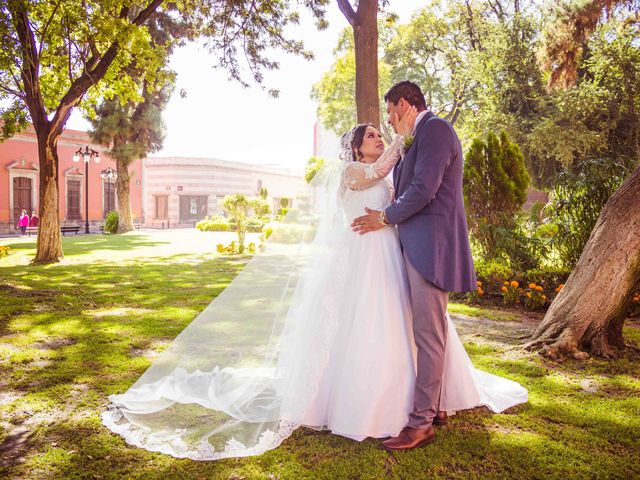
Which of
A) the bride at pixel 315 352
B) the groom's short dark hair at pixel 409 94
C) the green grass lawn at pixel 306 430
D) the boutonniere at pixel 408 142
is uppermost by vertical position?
the groom's short dark hair at pixel 409 94

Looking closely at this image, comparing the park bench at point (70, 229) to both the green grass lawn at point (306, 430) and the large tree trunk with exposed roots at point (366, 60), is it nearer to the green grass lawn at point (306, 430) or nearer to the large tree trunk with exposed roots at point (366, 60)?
the green grass lawn at point (306, 430)

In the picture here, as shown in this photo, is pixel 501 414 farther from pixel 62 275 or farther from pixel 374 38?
pixel 62 275

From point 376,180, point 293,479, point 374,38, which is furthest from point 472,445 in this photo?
point 374,38

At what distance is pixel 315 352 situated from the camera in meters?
3.07

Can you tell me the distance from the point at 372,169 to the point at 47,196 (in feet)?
35.8

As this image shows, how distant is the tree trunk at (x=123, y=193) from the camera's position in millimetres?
26969

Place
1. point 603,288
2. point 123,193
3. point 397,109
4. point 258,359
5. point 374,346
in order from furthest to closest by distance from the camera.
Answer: point 123,193 → point 603,288 → point 258,359 → point 397,109 → point 374,346

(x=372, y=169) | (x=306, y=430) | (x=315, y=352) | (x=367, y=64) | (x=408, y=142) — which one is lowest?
(x=306, y=430)

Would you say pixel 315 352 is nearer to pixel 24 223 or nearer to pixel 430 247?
pixel 430 247

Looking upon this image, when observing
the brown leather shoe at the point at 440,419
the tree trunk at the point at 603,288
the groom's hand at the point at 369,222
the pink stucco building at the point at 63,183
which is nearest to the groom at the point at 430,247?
the groom's hand at the point at 369,222

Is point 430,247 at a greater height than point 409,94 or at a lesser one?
lesser

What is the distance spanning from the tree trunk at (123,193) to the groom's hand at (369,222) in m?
26.4

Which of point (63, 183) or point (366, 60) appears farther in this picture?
point (63, 183)

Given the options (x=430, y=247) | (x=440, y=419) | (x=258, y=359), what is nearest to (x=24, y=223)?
(x=258, y=359)
